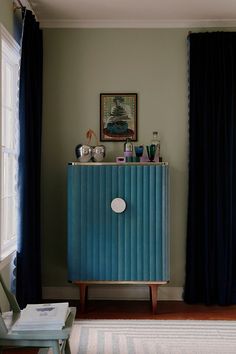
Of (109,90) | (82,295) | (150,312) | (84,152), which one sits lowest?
(150,312)

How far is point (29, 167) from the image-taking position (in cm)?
338

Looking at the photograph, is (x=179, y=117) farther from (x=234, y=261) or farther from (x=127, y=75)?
(x=234, y=261)

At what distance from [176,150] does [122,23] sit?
1.35 m

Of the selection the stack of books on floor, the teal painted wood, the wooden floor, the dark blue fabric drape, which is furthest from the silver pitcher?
the stack of books on floor

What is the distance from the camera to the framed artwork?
3990 millimetres

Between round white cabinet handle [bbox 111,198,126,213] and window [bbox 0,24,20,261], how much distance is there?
0.83m

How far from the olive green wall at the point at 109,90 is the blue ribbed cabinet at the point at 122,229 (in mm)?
467

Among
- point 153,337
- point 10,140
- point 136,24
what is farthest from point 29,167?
point 136,24

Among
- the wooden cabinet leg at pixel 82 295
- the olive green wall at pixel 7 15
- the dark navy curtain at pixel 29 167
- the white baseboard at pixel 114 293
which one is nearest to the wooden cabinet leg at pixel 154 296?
the white baseboard at pixel 114 293

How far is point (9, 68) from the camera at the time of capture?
342 cm

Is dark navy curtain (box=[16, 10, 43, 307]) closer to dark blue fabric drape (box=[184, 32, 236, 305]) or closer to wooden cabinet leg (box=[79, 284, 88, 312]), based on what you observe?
wooden cabinet leg (box=[79, 284, 88, 312])

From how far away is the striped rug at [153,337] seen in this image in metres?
2.84

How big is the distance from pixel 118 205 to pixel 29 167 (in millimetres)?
829

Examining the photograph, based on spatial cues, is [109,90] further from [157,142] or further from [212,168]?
[212,168]
